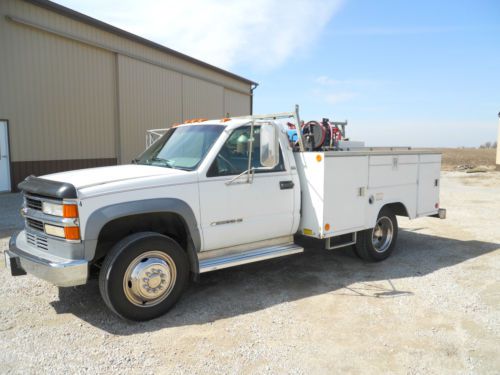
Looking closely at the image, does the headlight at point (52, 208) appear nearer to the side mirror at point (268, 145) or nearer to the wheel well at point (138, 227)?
the wheel well at point (138, 227)

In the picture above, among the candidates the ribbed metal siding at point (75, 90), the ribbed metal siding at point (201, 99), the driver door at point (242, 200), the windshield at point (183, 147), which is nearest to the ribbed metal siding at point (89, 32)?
the ribbed metal siding at point (75, 90)

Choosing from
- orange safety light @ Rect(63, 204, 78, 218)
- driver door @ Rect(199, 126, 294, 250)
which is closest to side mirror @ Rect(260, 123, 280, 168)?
driver door @ Rect(199, 126, 294, 250)

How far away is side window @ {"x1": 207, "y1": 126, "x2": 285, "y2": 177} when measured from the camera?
179 inches

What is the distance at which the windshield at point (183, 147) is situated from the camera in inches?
182

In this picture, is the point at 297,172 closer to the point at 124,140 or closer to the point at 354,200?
the point at 354,200

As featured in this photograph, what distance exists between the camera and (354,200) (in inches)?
216

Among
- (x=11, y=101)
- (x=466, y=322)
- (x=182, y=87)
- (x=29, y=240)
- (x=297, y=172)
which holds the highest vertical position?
(x=182, y=87)

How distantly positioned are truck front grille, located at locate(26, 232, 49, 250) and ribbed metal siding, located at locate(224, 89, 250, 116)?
18.8 metres

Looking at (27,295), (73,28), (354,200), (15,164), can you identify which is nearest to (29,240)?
(27,295)

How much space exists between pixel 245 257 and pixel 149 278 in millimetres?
1143

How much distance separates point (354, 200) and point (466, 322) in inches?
77.8

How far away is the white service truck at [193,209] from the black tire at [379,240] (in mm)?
27

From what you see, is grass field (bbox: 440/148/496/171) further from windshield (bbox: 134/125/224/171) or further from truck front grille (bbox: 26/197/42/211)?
truck front grille (bbox: 26/197/42/211)

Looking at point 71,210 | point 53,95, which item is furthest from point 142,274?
point 53,95
